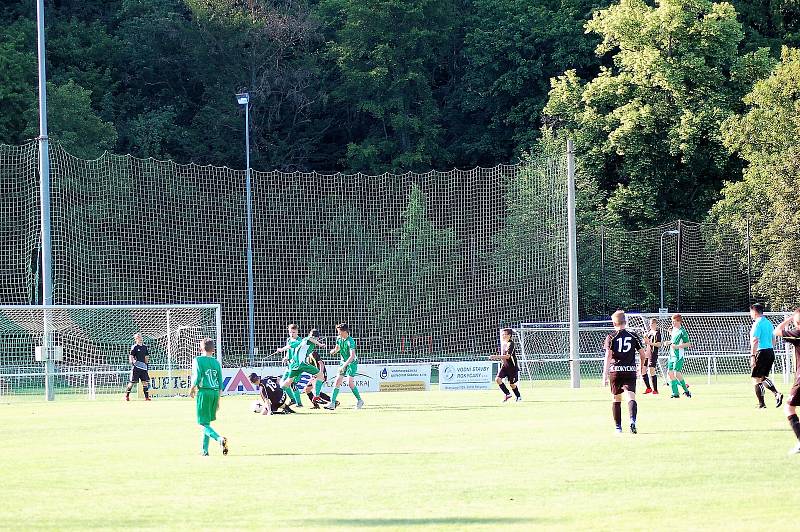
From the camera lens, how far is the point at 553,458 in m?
16.0

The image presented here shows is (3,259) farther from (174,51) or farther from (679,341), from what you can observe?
(679,341)

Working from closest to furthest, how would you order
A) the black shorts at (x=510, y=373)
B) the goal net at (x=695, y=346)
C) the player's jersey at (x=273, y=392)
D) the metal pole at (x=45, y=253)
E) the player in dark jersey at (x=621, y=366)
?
the player in dark jersey at (x=621, y=366), the player's jersey at (x=273, y=392), the black shorts at (x=510, y=373), the metal pole at (x=45, y=253), the goal net at (x=695, y=346)

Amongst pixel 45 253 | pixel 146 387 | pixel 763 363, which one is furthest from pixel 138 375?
pixel 763 363

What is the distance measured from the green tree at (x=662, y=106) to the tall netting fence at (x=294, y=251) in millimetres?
8118

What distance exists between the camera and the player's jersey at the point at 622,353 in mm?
19188

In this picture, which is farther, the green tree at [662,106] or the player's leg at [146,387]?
the green tree at [662,106]

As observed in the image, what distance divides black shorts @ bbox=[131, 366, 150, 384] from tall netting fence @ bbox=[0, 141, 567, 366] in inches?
714

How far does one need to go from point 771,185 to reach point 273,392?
33.2 meters

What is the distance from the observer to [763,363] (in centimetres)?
2292

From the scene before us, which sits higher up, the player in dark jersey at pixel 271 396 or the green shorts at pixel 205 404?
the green shorts at pixel 205 404

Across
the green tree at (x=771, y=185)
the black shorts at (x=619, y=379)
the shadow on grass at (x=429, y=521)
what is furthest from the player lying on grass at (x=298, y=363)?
the green tree at (x=771, y=185)

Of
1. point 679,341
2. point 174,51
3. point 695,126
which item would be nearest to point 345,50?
point 174,51

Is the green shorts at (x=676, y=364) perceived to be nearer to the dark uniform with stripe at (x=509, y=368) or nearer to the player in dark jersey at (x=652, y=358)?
the player in dark jersey at (x=652, y=358)

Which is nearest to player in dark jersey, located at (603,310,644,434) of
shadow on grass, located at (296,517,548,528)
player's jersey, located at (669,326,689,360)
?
shadow on grass, located at (296,517,548,528)
